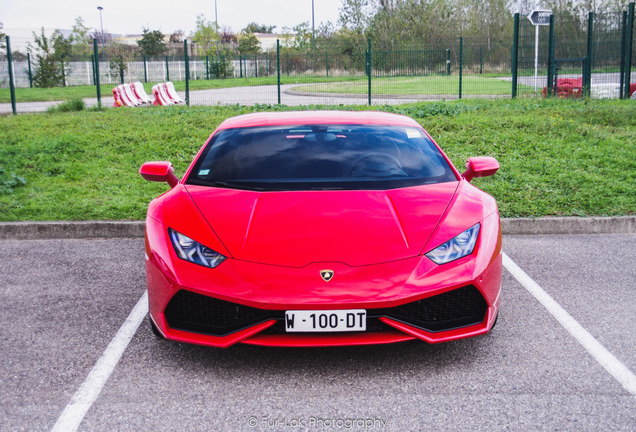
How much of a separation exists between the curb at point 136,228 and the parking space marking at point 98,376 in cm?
235

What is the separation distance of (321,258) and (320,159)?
3.90 feet

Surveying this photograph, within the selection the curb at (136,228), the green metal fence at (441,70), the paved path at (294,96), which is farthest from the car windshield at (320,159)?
the green metal fence at (441,70)

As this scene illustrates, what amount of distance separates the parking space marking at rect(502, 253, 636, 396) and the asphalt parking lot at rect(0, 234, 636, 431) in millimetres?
23

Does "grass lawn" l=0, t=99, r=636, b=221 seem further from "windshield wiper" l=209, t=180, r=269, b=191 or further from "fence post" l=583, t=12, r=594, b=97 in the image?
"windshield wiper" l=209, t=180, r=269, b=191

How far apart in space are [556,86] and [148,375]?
1396 centimetres

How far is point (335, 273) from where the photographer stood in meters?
3.06

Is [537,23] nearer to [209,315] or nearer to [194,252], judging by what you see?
[194,252]

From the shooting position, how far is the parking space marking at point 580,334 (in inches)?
125

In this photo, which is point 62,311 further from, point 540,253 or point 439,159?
point 540,253

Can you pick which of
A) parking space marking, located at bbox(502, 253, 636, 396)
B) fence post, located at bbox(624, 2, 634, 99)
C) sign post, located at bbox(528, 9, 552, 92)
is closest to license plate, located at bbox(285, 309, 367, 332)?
parking space marking, located at bbox(502, 253, 636, 396)

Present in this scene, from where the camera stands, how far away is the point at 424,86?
62.2 ft

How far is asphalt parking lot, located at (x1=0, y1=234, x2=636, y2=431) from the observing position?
9.10ft

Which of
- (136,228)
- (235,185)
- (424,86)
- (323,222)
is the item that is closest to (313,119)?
(235,185)

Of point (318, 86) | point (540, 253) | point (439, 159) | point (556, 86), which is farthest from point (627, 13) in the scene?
point (439, 159)
